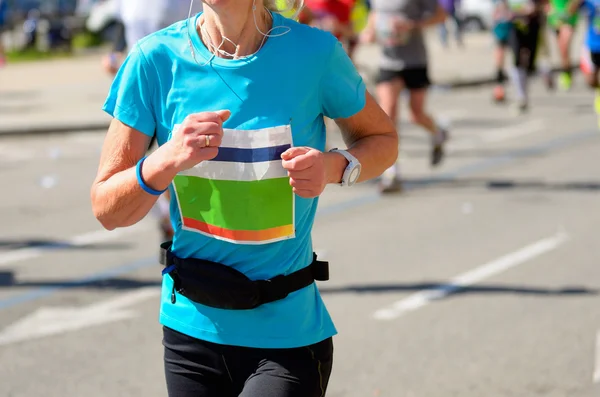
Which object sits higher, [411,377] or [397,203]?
[411,377]

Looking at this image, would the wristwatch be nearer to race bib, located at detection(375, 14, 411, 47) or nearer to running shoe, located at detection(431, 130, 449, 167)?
race bib, located at detection(375, 14, 411, 47)

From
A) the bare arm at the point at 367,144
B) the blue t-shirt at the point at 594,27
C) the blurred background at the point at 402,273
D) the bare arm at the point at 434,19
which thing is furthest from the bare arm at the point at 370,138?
the blue t-shirt at the point at 594,27

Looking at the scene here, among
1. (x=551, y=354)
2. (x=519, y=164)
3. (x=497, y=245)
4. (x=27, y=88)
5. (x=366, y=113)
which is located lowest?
(x=27, y=88)

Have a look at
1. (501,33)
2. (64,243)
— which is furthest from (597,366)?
(501,33)

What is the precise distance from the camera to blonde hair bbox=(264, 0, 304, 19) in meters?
2.96

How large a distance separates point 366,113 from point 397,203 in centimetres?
690

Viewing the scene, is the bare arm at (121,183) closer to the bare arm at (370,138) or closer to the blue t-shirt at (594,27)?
the bare arm at (370,138)

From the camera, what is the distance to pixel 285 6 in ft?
9.80

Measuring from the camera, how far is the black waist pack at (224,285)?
2834mm

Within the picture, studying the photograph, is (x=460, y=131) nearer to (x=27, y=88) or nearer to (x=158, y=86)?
(x=27, y=88)

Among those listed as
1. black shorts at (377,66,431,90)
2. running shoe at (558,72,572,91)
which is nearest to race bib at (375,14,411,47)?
black shorts at (377,66,431,90)

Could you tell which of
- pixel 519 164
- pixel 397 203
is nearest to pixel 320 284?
pixel 397 203

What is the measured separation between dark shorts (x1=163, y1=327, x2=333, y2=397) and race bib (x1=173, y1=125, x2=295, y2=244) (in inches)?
11.5

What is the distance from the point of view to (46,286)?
7.17 m
